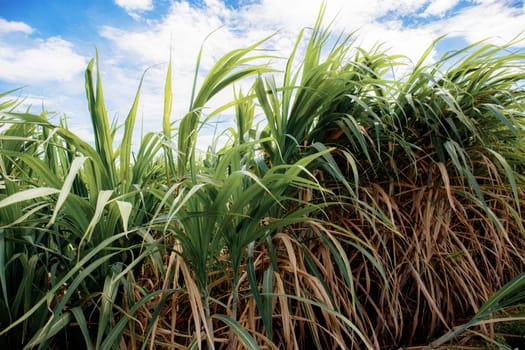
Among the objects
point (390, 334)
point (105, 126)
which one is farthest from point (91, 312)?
point (390, 334)

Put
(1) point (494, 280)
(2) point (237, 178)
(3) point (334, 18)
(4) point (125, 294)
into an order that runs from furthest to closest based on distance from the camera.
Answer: (1) point (494, 280), (3) point (334, 18), (4) point (125, 294), (2) point (237, 178)

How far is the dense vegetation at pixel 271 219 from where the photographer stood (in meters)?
0.79

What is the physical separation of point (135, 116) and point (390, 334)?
96cm

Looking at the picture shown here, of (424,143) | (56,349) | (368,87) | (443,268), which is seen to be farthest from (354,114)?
(56,349)

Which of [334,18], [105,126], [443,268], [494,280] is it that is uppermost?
[334,18]

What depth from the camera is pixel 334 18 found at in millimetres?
1259

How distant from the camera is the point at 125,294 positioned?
0.86 metres

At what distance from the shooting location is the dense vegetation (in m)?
0.79

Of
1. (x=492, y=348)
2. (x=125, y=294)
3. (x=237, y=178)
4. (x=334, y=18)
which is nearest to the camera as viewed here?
(x=237, y=178)

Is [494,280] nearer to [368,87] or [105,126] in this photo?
[368,87]

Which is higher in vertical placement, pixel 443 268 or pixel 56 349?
pixel 56 349

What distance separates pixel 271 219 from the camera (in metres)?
1.01

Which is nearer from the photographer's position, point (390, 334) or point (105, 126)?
point (105, 126)

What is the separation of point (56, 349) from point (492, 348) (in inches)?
44.2
